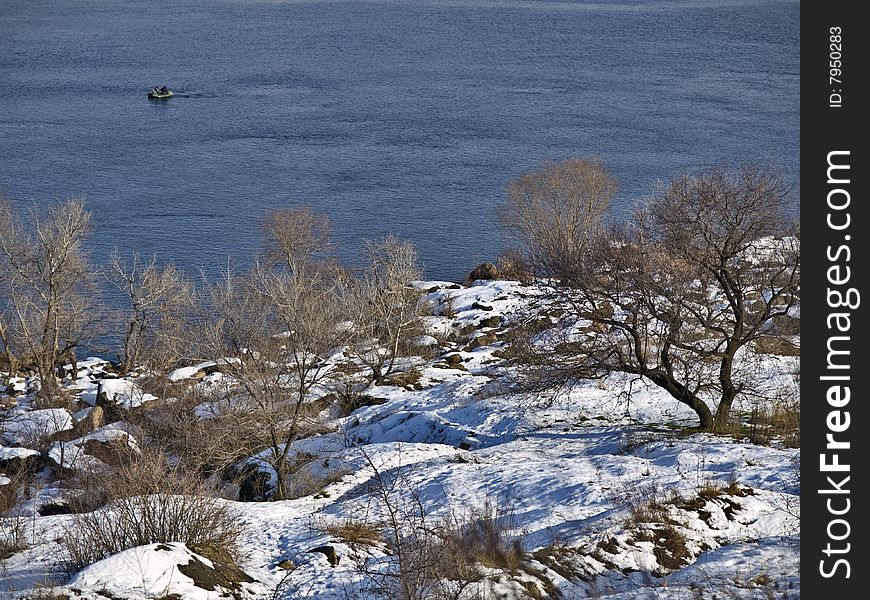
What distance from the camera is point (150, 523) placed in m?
11.0

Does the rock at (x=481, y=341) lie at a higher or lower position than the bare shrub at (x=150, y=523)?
lower

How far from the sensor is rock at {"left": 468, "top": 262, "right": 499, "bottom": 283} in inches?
1701

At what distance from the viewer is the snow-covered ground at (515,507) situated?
9.97m

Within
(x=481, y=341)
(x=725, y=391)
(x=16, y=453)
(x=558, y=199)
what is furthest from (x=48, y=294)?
(x=725, y=391)

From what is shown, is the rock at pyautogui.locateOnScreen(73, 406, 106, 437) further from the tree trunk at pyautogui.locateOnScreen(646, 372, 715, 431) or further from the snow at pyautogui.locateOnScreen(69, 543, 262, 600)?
the snow at pyautogui.locateOnScreen(69, 543, 262, 600)

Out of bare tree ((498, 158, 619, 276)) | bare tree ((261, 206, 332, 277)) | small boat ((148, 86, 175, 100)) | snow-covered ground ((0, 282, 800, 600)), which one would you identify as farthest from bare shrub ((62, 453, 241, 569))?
small boat ((148, 86, 175, 100))

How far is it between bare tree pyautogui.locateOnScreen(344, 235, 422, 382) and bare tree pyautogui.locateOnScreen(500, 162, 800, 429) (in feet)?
34.7

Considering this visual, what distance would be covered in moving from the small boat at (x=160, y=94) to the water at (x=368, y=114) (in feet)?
1.92

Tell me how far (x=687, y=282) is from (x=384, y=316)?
51.1 ft

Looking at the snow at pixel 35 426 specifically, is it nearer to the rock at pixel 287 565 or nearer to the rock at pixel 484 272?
the rock at pixel 287 565

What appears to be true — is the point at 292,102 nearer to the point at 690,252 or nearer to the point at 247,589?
the point at 690,252

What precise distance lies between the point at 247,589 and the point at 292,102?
6690cm

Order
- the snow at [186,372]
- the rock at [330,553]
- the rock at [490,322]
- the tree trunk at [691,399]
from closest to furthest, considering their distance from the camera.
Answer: the rock at [330,553]
the tree trunk at [691,399]
the snow at [186,372]
the rock at [490,322]

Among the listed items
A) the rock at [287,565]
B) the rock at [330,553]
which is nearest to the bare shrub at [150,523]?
the rock at [287,565]
